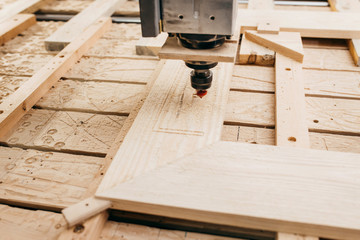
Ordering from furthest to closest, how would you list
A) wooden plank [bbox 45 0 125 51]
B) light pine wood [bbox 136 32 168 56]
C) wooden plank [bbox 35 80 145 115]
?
wooden plank [bbox 45 0 125 51], light pine wood [bbox 136 32 168 56], wooden plank [bbox 35 80 145 115]

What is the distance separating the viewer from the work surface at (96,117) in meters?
1.01

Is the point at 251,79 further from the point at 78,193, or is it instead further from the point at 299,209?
the point at 78,193

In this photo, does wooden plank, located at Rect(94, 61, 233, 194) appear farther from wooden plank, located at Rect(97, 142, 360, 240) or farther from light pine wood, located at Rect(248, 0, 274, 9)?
light pine wood, located at Rect(248, 0, 274, 9)

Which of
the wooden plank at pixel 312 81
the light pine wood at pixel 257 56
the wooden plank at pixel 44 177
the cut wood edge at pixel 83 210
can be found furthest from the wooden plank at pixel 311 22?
the cut wood edge at pixel 83 210

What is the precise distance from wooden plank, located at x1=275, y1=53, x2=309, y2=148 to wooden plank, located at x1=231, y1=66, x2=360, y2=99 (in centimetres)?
5

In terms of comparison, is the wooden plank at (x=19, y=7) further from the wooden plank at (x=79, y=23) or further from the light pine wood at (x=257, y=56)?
the light pine wood at (x=257, y=56)

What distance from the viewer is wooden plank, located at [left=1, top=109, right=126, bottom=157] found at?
3.92ft

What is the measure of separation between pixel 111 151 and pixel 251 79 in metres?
0.71

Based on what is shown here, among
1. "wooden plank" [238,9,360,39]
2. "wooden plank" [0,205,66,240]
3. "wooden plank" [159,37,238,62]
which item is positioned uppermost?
"wooden plank" [159,37,238,62]

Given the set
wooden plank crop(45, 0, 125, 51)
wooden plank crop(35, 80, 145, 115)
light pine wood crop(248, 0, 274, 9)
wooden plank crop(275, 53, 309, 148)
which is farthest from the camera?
light pine wood crop(248, 0, 274, 9)

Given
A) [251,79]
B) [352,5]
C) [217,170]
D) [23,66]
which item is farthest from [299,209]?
[352,5]

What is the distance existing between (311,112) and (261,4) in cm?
119

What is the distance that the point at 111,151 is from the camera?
3.73 ft

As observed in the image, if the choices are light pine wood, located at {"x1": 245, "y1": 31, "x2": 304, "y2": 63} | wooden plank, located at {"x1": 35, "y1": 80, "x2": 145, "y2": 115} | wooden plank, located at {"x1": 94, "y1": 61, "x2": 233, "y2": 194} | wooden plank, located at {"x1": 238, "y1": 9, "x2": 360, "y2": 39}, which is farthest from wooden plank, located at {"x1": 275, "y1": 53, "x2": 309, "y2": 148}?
wooden plank, located at {"x1": 35, "y1": 80, "x2": 145, "y2": 115}
